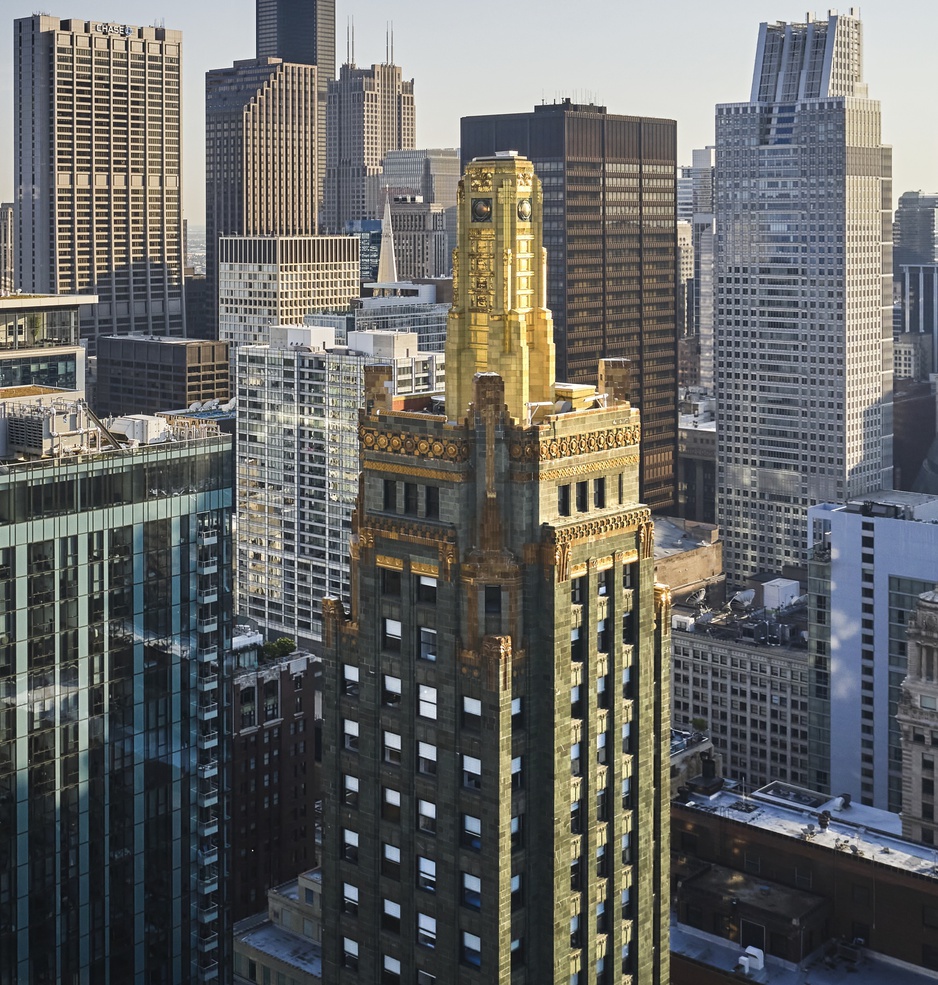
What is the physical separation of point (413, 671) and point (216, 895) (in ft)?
105

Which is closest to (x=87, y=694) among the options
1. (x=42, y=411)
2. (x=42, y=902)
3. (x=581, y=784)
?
(x=42, y=902)

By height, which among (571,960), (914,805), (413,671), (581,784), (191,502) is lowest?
(914,805)

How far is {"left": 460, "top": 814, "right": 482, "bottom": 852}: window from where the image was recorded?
94.6m

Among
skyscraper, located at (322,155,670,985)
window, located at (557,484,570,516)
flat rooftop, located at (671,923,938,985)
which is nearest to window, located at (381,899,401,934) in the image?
skyscraper, located at (322,155,670,985)

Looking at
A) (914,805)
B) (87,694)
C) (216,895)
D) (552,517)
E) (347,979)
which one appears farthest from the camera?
(914,805)

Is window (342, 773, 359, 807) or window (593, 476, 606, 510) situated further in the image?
window (342, 773, 359, 807)

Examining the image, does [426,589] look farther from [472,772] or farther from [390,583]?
[472,772]

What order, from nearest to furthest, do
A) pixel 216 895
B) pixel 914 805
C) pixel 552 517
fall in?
pixel 552 517
pixel 216 895
pixel 914 805

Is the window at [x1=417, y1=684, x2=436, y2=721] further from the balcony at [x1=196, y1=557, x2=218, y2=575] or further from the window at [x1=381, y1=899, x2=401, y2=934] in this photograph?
the balcony at [x1=196, y1=557, x2=218, y2=575]

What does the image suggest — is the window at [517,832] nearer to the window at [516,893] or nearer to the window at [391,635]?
the window at [516,893]

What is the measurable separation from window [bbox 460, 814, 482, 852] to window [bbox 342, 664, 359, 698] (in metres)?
10.6

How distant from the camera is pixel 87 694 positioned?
10938cm

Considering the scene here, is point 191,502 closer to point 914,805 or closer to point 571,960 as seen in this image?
point 571,960

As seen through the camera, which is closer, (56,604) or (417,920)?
(417,920)
